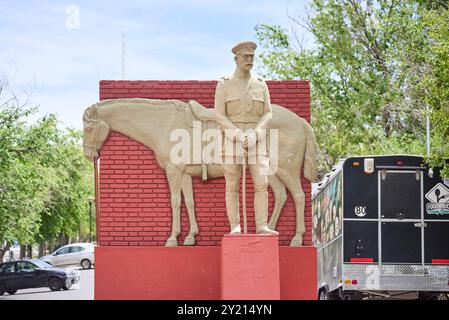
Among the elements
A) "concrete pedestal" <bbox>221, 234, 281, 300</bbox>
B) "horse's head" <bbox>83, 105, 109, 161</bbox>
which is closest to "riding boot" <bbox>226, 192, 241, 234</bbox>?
"concrete pedestal" <bbox>221, 234, 281, 300</bbox>

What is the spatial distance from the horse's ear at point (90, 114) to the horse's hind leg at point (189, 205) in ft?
5.66

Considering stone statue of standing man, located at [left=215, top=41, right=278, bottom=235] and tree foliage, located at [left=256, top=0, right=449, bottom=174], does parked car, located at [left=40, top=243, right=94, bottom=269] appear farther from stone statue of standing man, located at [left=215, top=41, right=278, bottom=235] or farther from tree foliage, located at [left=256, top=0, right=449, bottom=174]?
stone statue of standing man, located at [left=215, top=41, right=278, bottom=235]

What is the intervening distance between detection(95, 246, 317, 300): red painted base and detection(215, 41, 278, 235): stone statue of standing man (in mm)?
1167

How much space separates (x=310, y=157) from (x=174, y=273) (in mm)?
2809

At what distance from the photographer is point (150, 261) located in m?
14.8

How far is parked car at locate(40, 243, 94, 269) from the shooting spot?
4792cm

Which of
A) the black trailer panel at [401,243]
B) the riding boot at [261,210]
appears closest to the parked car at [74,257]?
the black trailer panel at [401,243]

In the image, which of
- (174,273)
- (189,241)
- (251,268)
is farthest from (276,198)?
(251,268)

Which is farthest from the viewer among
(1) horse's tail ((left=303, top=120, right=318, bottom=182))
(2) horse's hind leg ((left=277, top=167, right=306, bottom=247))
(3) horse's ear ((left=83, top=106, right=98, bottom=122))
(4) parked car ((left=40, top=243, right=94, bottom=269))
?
(4) parked car ((left=40, top=243, right=94, bottom=269))

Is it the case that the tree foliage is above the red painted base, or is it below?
above
